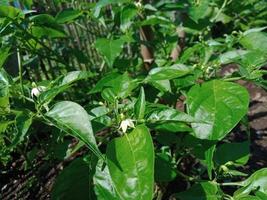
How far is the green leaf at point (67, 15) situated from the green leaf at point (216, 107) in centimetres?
62

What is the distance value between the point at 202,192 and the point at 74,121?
424 millimetres

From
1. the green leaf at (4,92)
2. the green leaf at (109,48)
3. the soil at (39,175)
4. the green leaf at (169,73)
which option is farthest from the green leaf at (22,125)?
the soil at (39,175)

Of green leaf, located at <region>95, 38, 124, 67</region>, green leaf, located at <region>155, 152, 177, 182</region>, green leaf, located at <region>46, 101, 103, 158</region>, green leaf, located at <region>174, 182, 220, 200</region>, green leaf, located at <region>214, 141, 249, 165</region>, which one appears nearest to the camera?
green leaf, located at <region>46, 101, 103, 158</region>

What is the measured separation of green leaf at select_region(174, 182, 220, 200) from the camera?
3.41 ft

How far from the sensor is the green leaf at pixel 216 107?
98 centimetres

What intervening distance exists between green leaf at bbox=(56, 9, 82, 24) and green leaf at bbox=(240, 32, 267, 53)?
65cm

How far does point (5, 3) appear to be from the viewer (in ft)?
4.18

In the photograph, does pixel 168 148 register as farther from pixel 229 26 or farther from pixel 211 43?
pixel 229 26

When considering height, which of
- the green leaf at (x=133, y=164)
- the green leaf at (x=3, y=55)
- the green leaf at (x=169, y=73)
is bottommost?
the green leaf at (x=133, y=164)

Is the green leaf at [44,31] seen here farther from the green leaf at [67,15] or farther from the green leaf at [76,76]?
the green leaf at [76,76]

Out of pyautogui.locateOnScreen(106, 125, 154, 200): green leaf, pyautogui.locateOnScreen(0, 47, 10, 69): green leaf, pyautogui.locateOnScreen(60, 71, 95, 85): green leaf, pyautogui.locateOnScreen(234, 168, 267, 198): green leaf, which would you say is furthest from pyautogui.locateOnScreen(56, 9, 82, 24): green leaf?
pyautogui.locateOnScreen(234, 168, 267, 198): green leaf

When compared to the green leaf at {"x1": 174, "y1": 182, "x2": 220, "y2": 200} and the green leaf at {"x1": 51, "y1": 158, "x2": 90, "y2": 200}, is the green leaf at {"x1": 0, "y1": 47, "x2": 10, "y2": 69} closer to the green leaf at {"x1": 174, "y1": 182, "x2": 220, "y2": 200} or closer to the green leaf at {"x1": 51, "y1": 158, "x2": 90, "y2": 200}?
the green leaf at {"x1": 51, "y1": 158, "x2": 90, "y2": 200}

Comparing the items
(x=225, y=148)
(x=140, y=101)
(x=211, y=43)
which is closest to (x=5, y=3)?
(x=140, y=101)

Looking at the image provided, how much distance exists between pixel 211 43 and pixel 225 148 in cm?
40
